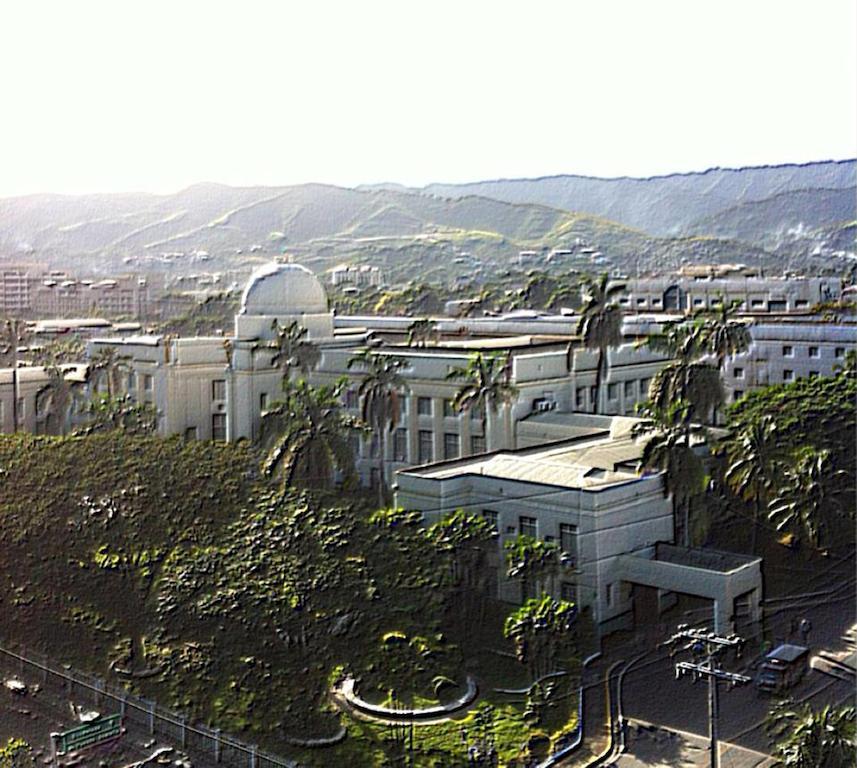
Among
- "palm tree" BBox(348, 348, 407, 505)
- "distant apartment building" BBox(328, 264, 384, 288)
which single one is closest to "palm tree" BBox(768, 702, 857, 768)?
"palm tree" BBox(348, 348, 407, 505)

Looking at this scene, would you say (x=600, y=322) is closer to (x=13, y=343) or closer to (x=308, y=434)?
(x=308, y=434)

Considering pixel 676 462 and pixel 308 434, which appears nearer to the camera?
pixel 676 462

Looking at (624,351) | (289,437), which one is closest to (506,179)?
(624,351)

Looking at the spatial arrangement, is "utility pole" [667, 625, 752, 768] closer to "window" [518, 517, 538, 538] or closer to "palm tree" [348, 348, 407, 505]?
"window" [518, 517, 538, 538]

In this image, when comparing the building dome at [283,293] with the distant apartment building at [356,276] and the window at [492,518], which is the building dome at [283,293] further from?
the window at [492,518]

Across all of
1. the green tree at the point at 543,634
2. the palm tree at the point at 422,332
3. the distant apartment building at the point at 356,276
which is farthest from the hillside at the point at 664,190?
the green tree at the point at 543,634

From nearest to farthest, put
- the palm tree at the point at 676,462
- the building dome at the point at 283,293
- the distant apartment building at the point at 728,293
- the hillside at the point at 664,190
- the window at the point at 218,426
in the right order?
the palm tree at the point at 676,462, the window at the point at 218,426, the building dome at the point at 283,293, the hillside at the point at 664,190, the distant apartment building at the point at 728,293

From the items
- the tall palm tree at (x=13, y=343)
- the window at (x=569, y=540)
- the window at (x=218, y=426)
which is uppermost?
the tall palm tree at (x=13, y=343)

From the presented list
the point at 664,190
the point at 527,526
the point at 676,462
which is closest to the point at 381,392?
the point at 527,526
